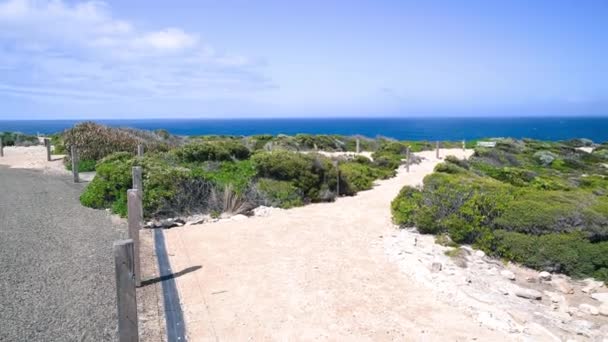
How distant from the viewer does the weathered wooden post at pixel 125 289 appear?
3998 millimetres

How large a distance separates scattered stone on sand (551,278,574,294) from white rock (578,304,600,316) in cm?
76

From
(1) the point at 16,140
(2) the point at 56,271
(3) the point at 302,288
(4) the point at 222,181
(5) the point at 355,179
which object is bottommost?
(3) the point at 302,288

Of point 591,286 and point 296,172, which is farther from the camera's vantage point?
point 296,172

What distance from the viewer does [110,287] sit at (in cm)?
652

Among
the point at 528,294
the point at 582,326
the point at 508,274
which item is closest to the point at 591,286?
the point at 508,274

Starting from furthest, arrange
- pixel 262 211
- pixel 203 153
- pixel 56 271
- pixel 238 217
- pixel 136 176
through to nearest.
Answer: pixel 203 153 < pixel 262 211 < pixel 238 217 < pixel 136 176 < pixel 56 271

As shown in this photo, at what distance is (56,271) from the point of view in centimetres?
708

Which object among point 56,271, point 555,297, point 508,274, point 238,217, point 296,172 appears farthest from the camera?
point 296,172

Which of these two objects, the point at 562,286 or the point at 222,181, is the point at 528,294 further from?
the point at 222,181

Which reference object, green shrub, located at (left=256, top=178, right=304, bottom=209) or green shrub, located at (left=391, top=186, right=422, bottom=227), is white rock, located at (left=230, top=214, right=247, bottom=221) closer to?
green shrub, located at (left=256, top=178, right=304, bottom=209)

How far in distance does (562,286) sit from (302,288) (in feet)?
15.0

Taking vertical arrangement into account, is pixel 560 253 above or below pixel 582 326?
above

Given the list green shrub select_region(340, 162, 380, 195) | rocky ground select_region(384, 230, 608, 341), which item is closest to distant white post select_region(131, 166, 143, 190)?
rocky ground select_region(384, 230, 608, 341)

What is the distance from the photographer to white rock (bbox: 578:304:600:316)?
22.4 feet
